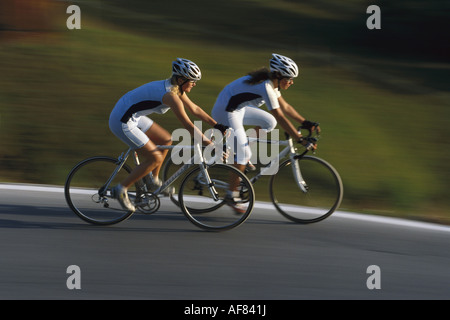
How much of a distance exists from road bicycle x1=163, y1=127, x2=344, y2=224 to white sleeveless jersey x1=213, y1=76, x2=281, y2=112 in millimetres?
407

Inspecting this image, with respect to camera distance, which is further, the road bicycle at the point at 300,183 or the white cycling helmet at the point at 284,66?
the road bicycle at the point at 300,183

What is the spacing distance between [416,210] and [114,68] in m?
Answer: 7.30

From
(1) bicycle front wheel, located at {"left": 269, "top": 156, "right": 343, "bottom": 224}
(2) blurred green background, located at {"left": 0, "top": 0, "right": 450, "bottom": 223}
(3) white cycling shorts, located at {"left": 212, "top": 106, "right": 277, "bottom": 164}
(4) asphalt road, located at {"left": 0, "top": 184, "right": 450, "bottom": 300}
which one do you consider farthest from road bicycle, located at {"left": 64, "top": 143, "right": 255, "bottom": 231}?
(2) blurred green background, located at {"left": 0, "top": 0, "right": 450, "bottom": 223}

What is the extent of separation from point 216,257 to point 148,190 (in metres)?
1.18

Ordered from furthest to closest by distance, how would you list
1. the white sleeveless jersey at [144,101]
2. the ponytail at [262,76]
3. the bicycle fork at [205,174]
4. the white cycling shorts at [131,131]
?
the ponytail at [262,76] < the bicycle fork at [205,174] < the white cycling shorts at [131,131] < the white sleeveless jersey at [144,101]

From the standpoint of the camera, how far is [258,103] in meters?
6.58

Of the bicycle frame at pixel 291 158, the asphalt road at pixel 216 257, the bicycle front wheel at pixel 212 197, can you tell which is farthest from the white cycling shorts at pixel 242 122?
the asphalt road at pixel 216 257

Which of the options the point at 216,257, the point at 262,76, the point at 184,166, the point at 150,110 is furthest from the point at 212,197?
the point at 262,76

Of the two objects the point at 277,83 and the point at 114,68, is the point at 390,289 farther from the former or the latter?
the point at 114,68

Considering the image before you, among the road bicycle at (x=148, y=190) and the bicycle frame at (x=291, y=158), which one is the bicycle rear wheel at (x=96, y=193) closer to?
the road bicycle at (x=148, y=190)

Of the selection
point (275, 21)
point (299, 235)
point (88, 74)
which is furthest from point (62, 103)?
point (275, 21)

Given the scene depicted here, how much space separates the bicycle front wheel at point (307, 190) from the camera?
6.49m

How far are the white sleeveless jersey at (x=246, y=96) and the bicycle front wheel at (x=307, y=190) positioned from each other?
0.76 meters
